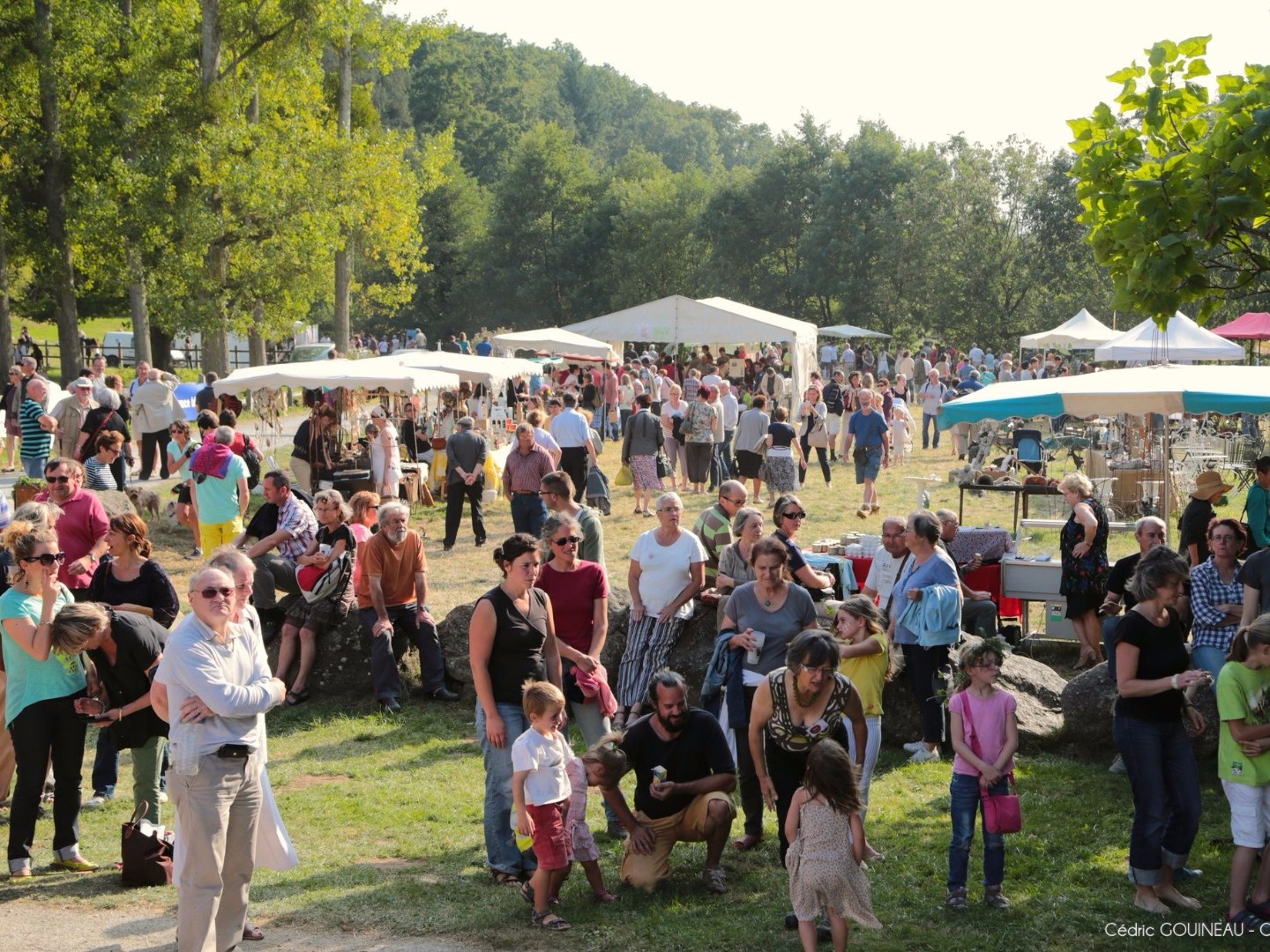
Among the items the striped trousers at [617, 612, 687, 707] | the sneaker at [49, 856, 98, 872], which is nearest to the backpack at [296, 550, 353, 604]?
the striped trousers at [617, 612, 687, 707]

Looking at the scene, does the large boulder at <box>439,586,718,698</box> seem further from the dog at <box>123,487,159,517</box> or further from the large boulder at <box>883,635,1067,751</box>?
the dog at <box>123,487,159,517</box>

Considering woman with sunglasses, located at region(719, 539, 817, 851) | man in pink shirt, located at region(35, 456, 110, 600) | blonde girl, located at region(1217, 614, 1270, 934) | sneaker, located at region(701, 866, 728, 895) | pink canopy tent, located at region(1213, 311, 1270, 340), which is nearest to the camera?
blonde girl, located at region(1217, 614, 1270, 934)

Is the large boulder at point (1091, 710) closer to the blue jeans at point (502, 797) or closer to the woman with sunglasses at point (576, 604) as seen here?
the woman with sunglasses at point (576, 604)

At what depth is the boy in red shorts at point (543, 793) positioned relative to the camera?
5703mm

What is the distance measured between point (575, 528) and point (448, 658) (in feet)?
10.8

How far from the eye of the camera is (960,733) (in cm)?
584

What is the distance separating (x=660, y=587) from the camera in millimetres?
7891

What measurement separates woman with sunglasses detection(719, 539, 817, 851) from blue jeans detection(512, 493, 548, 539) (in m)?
6.44

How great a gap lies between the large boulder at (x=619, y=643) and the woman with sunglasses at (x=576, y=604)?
1.23 metres

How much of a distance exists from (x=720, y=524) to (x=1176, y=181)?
3.40 metres

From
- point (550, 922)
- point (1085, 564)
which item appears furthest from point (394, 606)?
point (1085, 564)

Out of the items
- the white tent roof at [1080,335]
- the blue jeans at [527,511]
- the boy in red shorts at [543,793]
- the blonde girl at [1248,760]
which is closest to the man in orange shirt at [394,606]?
the blue jeans at [527,511]

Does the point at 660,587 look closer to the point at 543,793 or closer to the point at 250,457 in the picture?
the point at 543,793

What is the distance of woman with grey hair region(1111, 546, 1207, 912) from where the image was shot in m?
5.76
